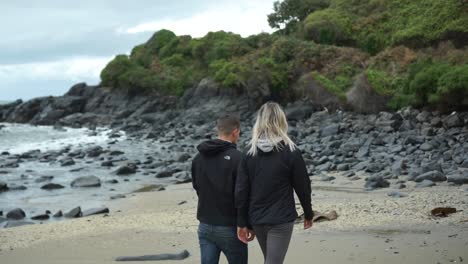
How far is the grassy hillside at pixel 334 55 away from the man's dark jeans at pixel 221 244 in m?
22.1

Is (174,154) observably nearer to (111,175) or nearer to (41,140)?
(111,175)

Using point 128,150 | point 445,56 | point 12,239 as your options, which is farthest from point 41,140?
point 12,239

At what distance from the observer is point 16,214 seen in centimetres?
1319

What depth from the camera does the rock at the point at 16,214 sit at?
1308cm

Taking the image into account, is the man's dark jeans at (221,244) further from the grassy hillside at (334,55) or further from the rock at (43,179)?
the grassy hillside at (334,55)

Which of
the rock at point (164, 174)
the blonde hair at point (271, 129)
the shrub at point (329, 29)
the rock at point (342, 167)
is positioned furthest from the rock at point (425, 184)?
the shrub at point (329, 29)

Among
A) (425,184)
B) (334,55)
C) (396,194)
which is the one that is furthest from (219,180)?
(334,55)

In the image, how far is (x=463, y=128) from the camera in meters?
22.9

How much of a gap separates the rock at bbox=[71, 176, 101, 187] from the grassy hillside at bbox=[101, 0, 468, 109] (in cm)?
1510

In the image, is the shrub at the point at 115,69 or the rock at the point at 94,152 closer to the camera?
the rock at the point at 94,152

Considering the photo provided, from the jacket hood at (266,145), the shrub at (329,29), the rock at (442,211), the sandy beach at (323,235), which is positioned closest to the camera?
the jacket hood at (266,145)

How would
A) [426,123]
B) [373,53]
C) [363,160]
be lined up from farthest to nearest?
[373,53] → [426,123] → [363,160]

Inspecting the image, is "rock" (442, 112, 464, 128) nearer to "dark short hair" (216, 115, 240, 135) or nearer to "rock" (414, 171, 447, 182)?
"rock" (414, 171, 447, 182)

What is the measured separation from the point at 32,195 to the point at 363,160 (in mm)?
9723
